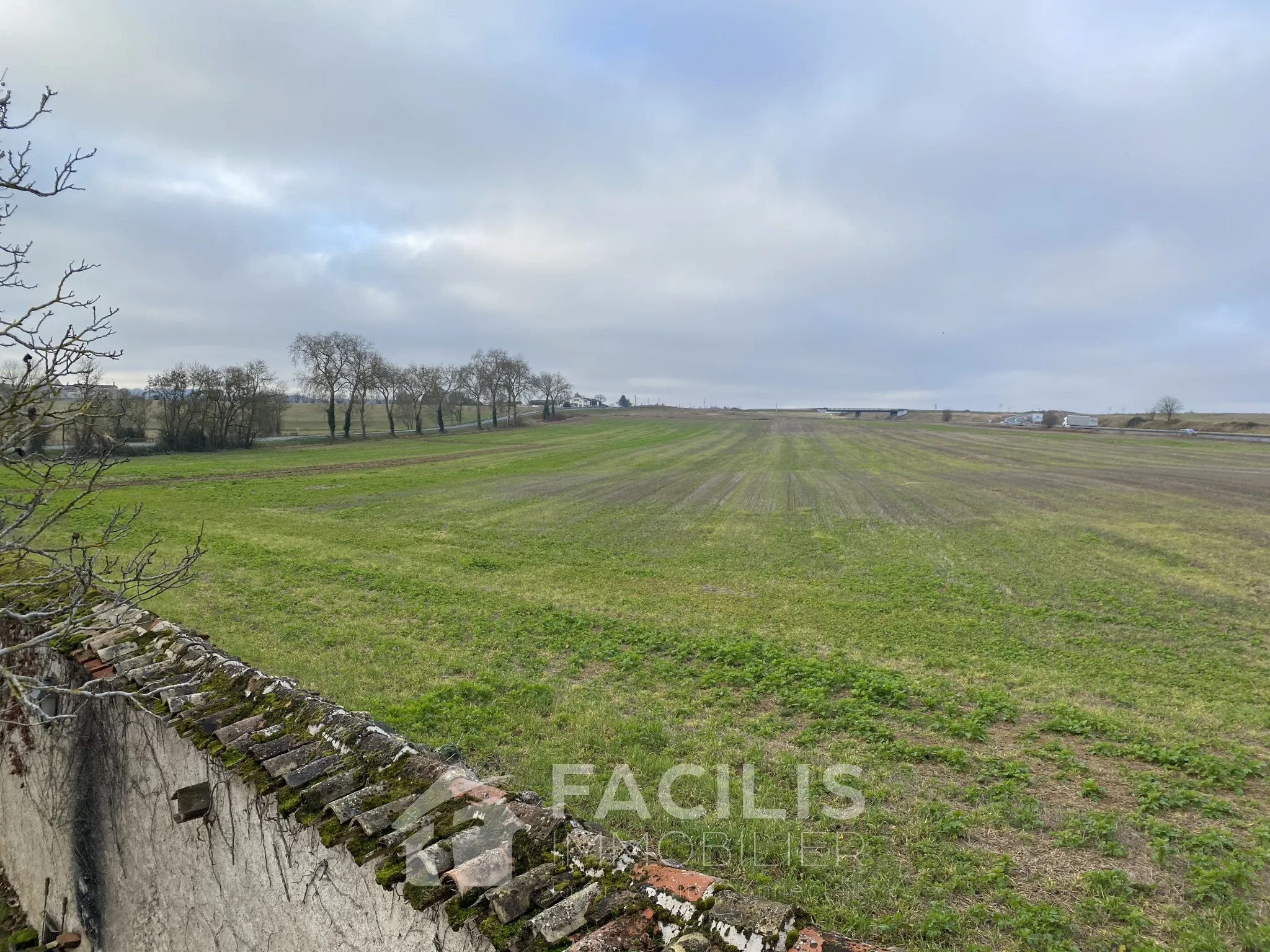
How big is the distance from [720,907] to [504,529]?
17.1 metres

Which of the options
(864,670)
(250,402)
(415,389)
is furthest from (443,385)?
(864,670)

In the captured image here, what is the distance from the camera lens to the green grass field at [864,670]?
4406 mm

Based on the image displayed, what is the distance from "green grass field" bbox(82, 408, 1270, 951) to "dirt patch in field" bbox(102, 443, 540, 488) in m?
6.05

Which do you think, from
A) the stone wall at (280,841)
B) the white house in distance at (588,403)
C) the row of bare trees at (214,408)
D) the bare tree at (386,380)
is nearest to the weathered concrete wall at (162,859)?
the stone wall at (280,841)

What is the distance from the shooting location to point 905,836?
15.9ft

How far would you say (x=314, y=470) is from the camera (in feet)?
118

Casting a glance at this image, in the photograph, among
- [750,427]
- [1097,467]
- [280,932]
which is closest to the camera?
[280,932]

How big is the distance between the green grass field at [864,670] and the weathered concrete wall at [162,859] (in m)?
2.18

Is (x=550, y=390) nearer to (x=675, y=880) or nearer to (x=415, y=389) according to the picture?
(x=415, y=389)

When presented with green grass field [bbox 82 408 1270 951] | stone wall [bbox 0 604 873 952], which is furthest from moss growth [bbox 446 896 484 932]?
green grass field [bbox 82 408 1270 951]

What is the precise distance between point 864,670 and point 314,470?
116 ft

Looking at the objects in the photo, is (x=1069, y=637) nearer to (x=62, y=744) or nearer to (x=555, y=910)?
(x=555, y=910)

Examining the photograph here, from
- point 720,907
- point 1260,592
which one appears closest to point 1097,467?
point 1260,592

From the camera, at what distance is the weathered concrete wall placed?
3.14 m
